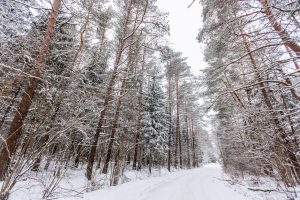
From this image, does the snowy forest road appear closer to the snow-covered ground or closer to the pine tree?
the snow-covered ground

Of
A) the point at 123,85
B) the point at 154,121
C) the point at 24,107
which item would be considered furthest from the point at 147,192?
the point at 154,121

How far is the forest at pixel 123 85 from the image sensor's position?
280 cm

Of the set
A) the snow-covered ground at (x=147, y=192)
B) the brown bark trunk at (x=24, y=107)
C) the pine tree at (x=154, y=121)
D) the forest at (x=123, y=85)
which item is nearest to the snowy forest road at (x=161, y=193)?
the snow-covered ground at (x=147, y=192)

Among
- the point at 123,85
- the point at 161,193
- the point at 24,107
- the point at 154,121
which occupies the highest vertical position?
the point at 154,121

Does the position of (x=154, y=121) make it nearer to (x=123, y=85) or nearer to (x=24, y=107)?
(x=123, y=85)

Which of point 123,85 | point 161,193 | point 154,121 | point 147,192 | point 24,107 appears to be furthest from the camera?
point 154,121

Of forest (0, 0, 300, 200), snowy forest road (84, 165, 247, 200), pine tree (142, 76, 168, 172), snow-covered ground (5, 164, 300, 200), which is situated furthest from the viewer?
pine tree (142, 76, 168, 172)

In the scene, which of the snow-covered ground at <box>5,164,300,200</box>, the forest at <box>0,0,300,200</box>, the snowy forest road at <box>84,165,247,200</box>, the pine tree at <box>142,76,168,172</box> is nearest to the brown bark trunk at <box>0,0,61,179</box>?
the forest at <box>0,0,300,200</box>

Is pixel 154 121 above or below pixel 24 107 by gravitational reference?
above

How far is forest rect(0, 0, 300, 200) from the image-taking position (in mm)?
2799

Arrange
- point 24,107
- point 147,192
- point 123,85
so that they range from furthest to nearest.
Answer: point 123,85, point 147,192, point 24,107

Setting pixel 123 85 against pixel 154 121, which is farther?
pixel 154 121

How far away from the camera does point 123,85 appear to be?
10453mm

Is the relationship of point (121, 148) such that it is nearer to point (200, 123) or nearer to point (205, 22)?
point (205, 22)
